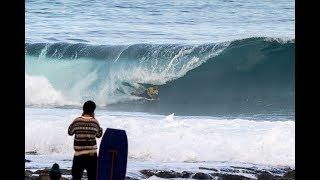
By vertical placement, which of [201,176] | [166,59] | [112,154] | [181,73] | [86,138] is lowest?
[201,176]

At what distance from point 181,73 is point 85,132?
38.6 feet

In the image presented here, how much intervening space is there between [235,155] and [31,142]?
358 cm

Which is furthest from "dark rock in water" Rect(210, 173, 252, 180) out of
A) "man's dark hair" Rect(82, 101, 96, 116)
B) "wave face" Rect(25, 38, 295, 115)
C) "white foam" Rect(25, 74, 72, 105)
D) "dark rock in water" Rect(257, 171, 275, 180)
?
"white foam" Rect(25, 74, 72, 105)

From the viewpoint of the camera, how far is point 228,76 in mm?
17422

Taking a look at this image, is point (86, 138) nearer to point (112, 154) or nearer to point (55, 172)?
point (112, 154)

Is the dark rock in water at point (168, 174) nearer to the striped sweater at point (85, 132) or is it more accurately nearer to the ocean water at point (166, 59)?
the striped sweater at point (85, 132)

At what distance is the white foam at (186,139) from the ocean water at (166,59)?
49 centimetres

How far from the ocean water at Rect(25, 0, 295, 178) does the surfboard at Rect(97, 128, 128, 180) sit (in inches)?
385

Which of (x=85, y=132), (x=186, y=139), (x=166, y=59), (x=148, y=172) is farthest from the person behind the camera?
(x=166, y=59)

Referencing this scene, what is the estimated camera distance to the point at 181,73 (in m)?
16.8

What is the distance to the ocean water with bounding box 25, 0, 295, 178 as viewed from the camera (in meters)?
15.6

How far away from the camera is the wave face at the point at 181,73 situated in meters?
16.3
